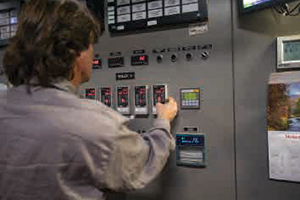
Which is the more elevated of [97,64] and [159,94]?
[97,64]

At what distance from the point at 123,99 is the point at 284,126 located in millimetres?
787

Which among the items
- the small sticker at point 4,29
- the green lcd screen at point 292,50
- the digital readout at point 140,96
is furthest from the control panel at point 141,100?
the small sticker at point 4,29

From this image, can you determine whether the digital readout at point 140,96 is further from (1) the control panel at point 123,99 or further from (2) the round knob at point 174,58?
(2) the round knob at point 174,58

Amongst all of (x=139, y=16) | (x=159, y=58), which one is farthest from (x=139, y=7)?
(x=159, y=58)

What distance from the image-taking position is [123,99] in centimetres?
145

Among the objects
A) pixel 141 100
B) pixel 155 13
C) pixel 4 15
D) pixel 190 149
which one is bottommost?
pixel 190 149

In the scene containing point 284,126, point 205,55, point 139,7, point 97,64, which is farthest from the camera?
point 97,64

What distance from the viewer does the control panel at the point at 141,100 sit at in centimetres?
139

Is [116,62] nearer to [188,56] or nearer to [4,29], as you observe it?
[188,56]

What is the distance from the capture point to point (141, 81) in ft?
4.68

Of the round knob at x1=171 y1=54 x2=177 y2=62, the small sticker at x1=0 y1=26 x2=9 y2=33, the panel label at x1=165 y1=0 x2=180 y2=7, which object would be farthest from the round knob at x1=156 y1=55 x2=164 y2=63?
the small sticker at x1=0 y1=26 x2=9 y2=33

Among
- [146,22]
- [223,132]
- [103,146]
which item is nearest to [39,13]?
[103,146]

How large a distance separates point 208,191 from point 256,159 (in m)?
0.28

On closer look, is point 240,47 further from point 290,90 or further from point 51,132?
point 51,132
